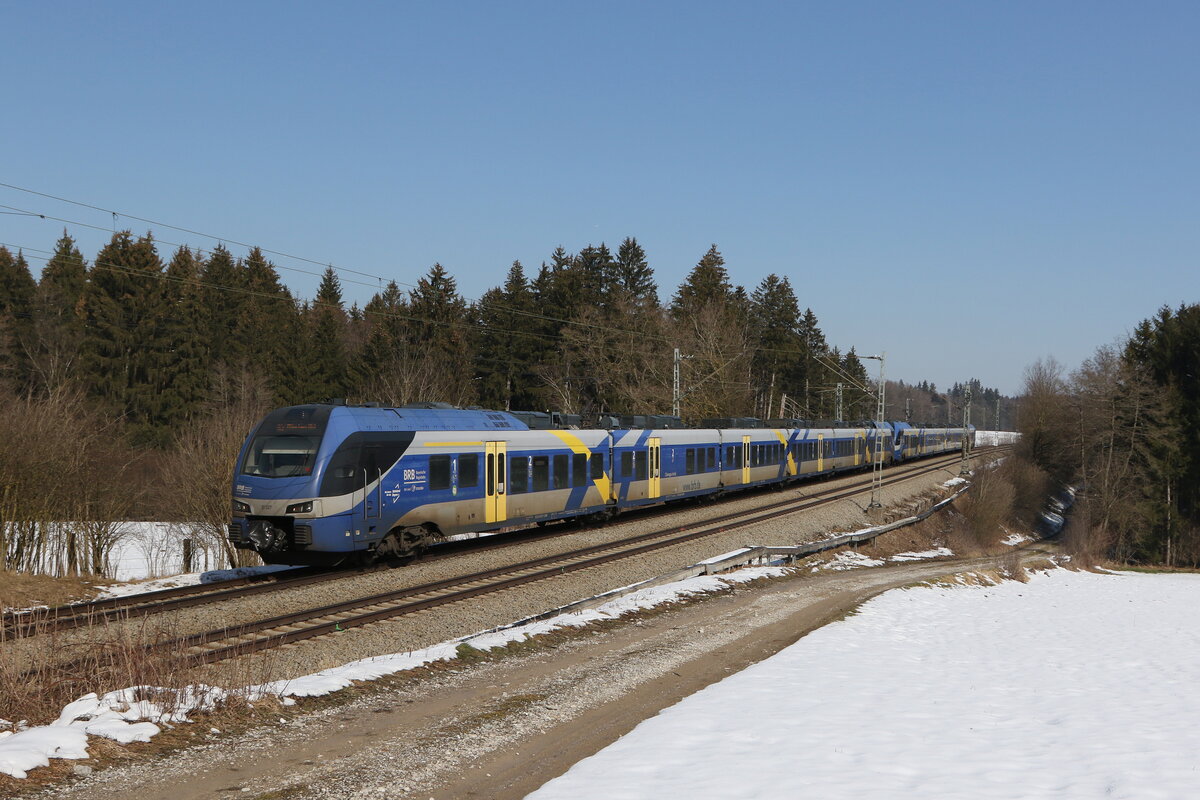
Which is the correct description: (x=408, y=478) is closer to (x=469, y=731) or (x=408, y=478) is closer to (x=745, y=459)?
(x=469, y=731)

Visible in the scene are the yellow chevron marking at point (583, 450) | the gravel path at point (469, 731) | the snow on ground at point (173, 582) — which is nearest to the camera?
the gravel path at point (469, 731)

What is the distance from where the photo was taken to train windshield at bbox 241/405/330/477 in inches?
711

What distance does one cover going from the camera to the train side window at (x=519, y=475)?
23.6 metres

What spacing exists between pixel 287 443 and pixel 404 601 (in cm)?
440

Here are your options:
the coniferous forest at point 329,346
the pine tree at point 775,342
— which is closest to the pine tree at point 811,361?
the pine tree at point 775,342

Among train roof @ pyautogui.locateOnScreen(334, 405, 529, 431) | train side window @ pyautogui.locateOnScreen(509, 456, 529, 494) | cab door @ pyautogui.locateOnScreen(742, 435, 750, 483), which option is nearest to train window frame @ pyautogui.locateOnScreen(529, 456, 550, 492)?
train side window @ pyautogui.locateOnScreen(509, 456, 529, 494)

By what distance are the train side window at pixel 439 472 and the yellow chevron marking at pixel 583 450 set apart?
5357 mm

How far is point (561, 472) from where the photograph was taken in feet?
85.6

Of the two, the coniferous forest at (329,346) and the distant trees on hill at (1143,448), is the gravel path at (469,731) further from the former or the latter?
the distant trees on hill at (1143,448)

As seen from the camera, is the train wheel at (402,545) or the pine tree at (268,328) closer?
the train wheel at (402,545)

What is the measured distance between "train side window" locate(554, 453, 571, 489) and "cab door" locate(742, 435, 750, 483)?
15.5 meters

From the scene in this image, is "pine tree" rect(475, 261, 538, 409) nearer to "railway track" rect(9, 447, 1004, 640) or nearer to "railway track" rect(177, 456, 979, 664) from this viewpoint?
"railway track" rect(177, 456, 979, 664)

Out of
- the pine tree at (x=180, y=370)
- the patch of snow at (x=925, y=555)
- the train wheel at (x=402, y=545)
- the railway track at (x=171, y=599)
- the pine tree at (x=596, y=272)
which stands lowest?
the patch of snow at (x=925, y=555)

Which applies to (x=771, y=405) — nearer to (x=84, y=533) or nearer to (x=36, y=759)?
(x=84, y=533)
